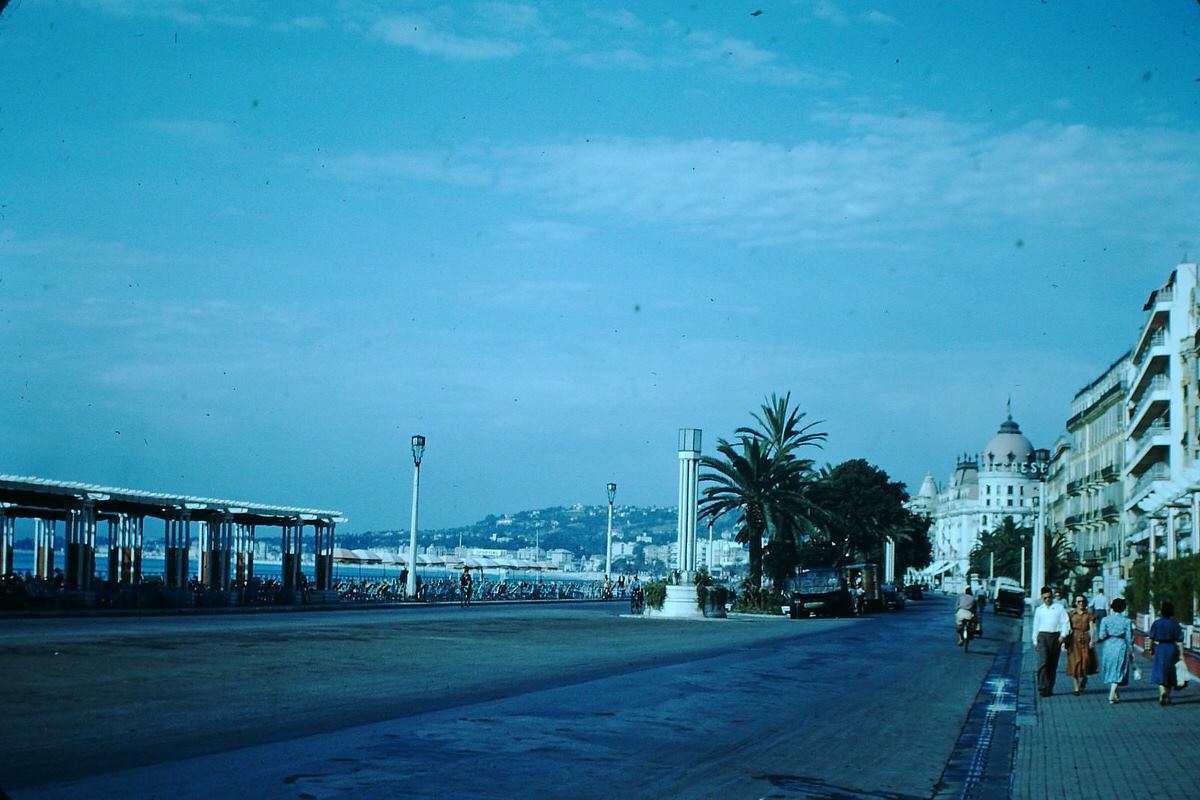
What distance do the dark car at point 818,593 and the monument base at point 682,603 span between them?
7.97 metres

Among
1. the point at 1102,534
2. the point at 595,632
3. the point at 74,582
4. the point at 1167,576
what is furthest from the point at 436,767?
the point at 1102,534

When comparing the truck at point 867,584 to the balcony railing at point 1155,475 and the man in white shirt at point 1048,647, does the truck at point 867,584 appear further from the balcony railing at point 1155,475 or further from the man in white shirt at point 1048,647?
the man in white shirt at point 1048,647

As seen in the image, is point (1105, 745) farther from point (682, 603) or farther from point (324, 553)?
point (324, 553)

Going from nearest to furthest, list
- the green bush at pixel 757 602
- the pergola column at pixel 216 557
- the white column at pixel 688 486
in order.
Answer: the pergola column at pixel 216 557
the white column at pixel 688 486
the green bush at pixel 757 602

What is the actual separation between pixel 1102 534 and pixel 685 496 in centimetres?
5658

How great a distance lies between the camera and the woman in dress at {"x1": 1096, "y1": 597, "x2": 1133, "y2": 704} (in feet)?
65.8

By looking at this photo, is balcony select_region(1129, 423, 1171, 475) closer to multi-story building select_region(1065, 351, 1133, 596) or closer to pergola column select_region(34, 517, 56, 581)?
multi-story building select_region(1065, 351, 1133, 596)

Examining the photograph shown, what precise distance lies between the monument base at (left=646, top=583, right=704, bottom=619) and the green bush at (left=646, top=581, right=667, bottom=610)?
525 millimetres

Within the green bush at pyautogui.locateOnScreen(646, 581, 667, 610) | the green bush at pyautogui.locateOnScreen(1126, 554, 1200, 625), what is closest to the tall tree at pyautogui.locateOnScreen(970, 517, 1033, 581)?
the green bush at pyautogui.locateOnScreen(646, 581, 667, 610)

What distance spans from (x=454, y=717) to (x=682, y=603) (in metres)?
36.2

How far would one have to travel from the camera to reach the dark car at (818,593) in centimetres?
5709

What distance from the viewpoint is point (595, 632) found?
3597 centimetres

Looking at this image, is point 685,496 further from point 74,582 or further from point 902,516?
point 902,516

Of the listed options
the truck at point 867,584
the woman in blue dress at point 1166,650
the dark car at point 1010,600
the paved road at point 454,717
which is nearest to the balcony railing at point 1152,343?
the dark car at point 1010,600
